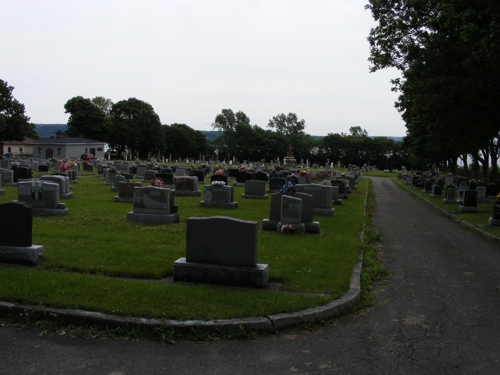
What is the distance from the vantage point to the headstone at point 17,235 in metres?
8.30

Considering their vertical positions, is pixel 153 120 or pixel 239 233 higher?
pixel 153 120

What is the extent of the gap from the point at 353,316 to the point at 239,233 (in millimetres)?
2085

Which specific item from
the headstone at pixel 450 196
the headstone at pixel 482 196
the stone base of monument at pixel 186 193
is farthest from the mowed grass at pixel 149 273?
the headstone at pixel 482 196

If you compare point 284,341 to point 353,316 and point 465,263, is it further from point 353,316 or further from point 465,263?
point 465,263

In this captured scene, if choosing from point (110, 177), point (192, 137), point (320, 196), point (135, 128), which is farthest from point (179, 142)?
point (320, 196)

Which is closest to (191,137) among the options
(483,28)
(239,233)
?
(483,28)

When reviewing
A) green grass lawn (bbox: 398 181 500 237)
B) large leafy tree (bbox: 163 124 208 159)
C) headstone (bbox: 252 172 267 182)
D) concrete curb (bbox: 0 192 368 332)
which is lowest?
concrete curb (bbox: 0 192 368 332)

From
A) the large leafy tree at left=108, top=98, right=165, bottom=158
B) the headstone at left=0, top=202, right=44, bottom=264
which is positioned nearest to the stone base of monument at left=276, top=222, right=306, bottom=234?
the headstone at left=0, top=202, right=44, bottom=264

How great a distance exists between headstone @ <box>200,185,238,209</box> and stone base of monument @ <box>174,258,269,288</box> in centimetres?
1090

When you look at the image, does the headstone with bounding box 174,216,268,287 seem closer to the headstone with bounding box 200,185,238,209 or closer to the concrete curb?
the concrete curb

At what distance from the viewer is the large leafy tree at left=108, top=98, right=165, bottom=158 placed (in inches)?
3206

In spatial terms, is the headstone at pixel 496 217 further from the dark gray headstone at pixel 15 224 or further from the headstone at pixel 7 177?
the headstone at pixel 7 177

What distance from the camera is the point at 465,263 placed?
419 inches

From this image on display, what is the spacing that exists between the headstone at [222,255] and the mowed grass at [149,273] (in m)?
0.19
